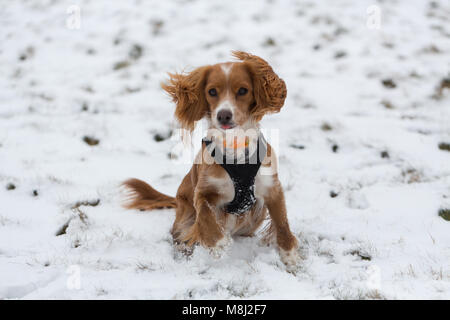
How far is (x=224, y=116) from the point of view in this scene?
228 cm

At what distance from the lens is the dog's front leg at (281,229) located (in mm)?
2532

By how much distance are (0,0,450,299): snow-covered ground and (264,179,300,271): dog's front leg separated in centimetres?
9

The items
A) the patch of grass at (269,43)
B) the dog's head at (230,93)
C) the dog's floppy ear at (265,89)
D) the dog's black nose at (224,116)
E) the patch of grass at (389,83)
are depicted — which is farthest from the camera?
the patch of grass at (269,43)

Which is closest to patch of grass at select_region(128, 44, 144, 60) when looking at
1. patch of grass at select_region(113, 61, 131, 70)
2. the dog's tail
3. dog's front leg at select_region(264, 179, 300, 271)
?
patch of grass at select_region(113, 61, 131, 70)

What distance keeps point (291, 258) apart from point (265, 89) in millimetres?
1167

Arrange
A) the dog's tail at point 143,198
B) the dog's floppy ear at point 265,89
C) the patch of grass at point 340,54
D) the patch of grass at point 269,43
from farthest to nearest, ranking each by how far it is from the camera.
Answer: the patch of grass at point 269,43, the patch of grass at point 340,54, the dog's tail at point 143,198, the dog's floppy ear at point 265,89

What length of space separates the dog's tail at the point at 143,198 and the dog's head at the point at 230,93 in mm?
832

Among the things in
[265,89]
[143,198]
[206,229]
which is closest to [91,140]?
[143,198]

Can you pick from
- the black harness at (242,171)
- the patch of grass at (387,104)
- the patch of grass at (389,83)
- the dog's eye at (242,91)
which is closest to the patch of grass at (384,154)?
the patch of grass at (387,104)

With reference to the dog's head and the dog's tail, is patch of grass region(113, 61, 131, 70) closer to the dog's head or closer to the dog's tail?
the dog's tail

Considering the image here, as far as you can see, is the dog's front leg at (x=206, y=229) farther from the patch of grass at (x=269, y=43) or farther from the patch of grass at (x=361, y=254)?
the patch of grass at (x=269, y=43)

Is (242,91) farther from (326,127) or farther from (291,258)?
(326,127)
